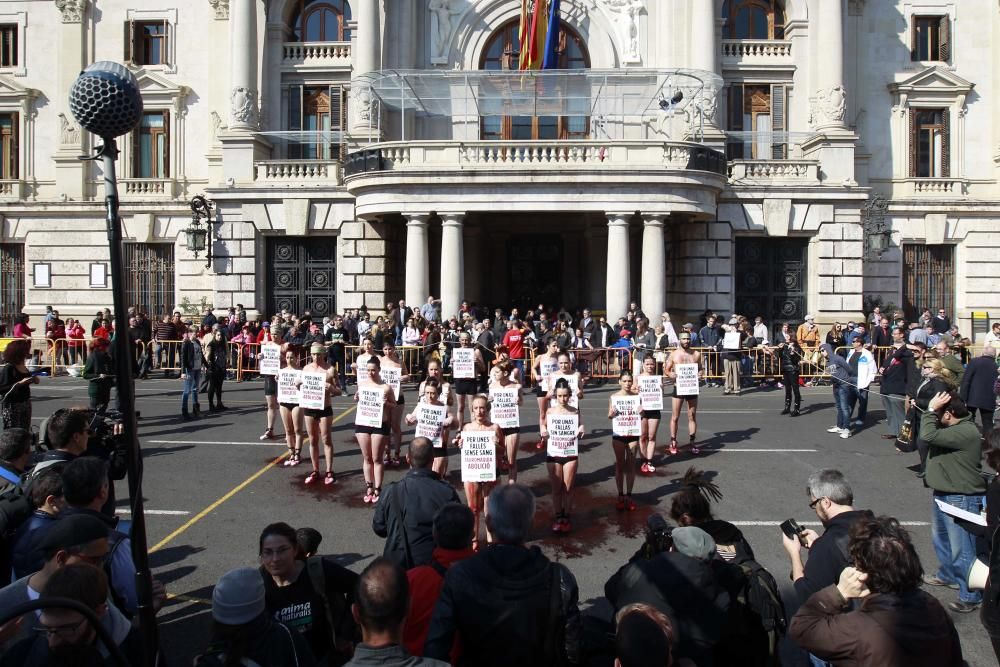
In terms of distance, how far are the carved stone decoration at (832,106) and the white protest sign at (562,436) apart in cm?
2173

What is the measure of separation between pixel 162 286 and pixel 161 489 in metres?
21.1

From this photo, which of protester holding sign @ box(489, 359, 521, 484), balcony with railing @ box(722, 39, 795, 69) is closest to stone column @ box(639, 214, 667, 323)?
balcony with railing @ box(722, 39, 795, 69)

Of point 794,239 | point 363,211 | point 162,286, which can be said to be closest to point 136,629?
point 363,211

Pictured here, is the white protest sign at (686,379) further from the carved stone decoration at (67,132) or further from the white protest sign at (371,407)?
the carved stone decoration at (67,132)

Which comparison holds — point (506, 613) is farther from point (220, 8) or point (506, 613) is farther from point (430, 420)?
point (220, 8)

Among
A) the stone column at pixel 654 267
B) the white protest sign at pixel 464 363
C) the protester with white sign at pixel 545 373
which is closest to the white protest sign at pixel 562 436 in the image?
the protester with white sign at pixel 545 373

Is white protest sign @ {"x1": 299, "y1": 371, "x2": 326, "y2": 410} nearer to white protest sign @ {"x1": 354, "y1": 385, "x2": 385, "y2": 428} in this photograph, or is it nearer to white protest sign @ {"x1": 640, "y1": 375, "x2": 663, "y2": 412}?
white protest sign @ {"x1": 354, "y1": 385, "x2": 385, "y2": 428}

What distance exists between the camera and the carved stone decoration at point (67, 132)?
1168 inches

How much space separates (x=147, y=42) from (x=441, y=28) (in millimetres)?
11694

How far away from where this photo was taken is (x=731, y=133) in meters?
27.7

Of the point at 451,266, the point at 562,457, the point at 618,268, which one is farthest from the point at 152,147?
the point at 562,457

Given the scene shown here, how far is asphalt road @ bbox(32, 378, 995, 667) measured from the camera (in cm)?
764

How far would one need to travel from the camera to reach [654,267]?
2369cm

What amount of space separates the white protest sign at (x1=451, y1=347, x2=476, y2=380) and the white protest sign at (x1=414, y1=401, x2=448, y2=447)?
4622 mm
